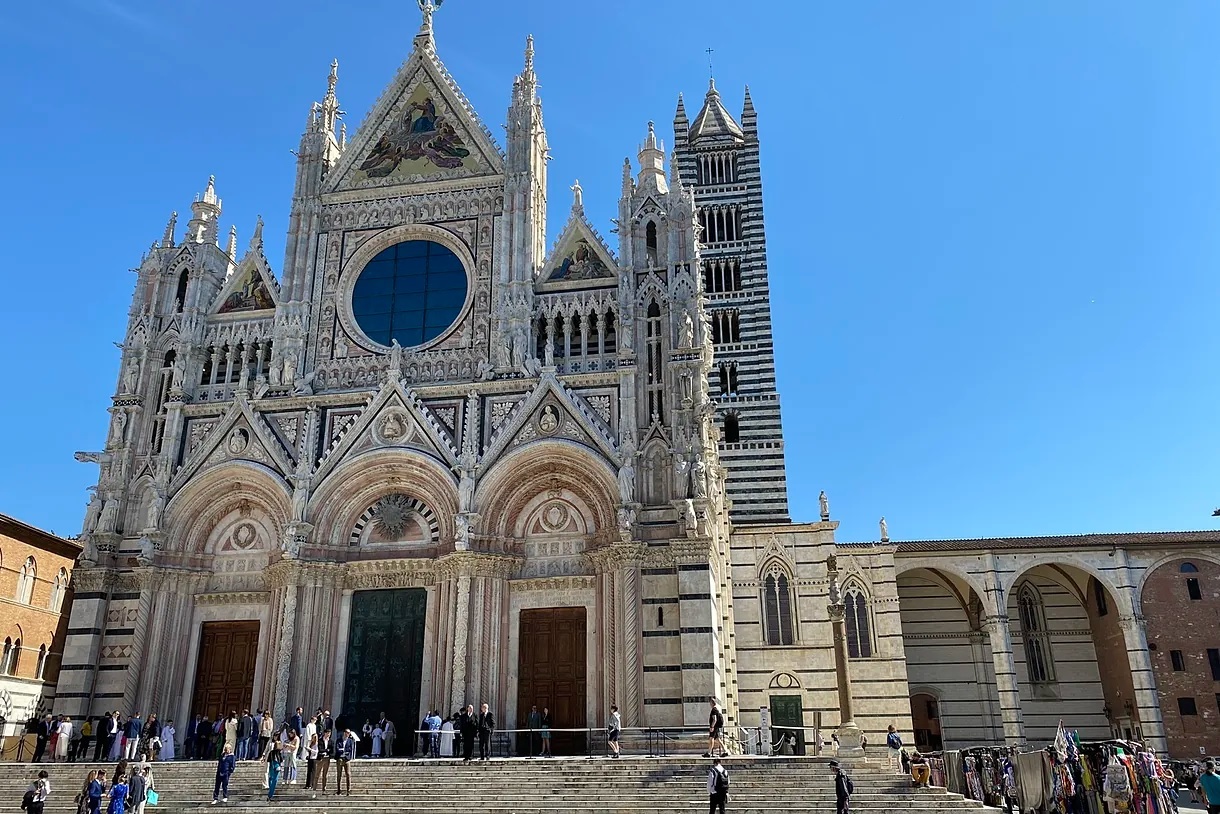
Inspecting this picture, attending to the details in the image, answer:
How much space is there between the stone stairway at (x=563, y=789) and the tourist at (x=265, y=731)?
1.26 meters

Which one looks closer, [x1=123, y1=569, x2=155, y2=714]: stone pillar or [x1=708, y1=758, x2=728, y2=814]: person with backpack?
[x1=708, y1=758, x2=728, y2=814]: person with backpack

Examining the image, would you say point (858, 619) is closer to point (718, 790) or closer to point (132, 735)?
point (718, 790)

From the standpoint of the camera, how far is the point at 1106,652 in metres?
37.4

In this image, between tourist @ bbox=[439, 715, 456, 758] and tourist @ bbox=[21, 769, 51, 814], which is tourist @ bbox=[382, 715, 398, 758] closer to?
tourist @ bbox=[439, 715, 456, 758]

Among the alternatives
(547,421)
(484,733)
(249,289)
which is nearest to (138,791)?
(484,733)

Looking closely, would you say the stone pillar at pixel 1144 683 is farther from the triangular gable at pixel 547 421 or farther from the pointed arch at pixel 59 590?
the pointed arch at pixel 59 590

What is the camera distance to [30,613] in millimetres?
29484

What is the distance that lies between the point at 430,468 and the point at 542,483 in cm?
296

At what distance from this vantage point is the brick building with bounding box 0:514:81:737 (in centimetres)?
2809

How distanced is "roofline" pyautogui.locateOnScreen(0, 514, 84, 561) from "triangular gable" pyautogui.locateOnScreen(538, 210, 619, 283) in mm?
15775

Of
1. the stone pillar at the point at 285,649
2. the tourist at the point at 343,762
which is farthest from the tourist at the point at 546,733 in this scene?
the stone pillar at the point at 285,649

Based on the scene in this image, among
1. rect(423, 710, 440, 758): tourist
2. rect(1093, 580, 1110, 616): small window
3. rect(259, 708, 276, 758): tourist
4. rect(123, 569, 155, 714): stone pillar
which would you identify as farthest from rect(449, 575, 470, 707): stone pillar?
rect(1093, 580, 1110, 616): small window

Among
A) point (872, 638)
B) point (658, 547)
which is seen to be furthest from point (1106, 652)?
point (658, 547)

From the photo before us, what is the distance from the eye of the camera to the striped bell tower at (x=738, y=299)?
124 feet
